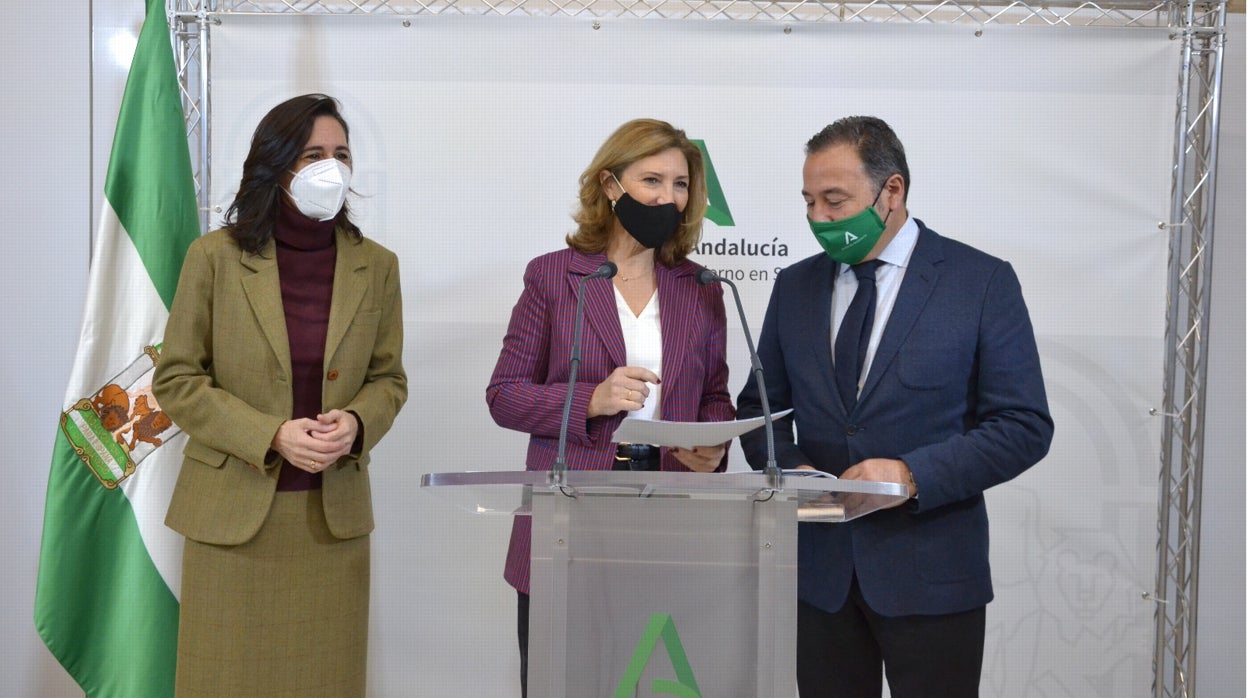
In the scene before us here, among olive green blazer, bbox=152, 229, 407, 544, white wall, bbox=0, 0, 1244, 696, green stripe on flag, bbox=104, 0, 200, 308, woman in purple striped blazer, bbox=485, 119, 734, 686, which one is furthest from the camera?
white wall, bbox=0, 0, 1244, 696

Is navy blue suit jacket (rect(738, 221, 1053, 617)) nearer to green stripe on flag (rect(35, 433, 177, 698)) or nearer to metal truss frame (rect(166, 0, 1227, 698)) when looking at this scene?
metal truss frame (rect(166, 0, 1227, 698))

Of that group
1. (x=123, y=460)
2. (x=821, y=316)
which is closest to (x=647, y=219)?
(x=821, y=316)

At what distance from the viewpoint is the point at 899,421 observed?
2219 mm

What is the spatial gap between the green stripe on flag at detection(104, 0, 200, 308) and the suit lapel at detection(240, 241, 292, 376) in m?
0.63

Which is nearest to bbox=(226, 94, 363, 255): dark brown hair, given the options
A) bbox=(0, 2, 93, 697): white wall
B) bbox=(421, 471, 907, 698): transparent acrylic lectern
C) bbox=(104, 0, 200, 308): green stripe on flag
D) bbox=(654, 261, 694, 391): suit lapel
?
bbox=(104, 0, 200, 308): green stripe on flag

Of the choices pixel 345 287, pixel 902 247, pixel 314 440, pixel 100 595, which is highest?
pixel 902 247

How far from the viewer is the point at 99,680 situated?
2902 millimetres

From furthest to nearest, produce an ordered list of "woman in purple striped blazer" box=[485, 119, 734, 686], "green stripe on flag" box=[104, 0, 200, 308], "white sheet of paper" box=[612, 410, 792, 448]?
"green stripe on flag" box=[104, 0, 200, 308]
"woman in purple striped blazer" box=[485, 119, 734, 686]
"white sheet of paper" box=[612, 410, 792, 448]

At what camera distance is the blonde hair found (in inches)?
101

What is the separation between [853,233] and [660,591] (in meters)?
0.91

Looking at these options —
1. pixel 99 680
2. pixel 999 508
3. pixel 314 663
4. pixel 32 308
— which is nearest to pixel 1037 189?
pixel 999 508

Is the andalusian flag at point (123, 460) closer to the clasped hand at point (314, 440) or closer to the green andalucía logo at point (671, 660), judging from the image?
the clasped hand at point (314, 440)

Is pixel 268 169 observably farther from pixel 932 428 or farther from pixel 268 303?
pixel 932 428

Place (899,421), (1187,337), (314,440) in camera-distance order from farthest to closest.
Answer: (1187,337), (314,440), (899,421)
